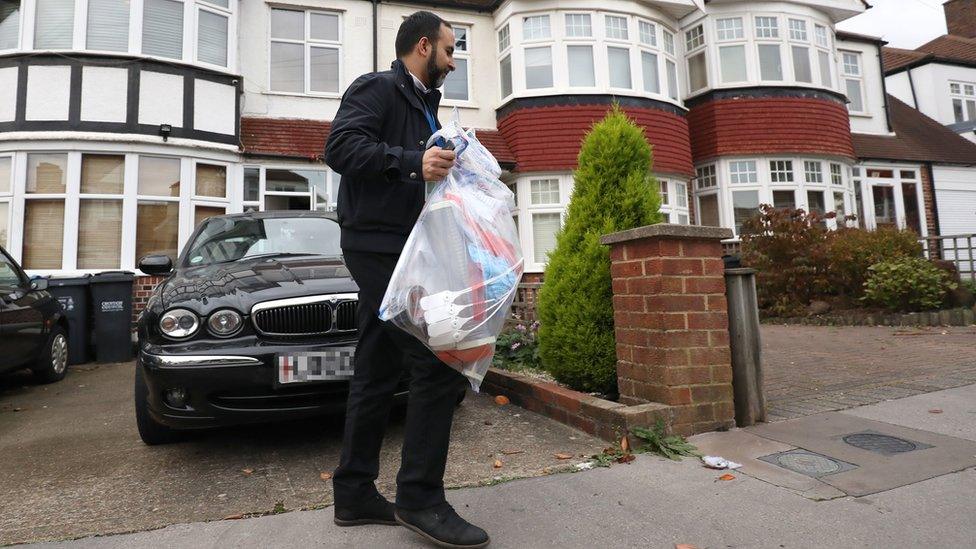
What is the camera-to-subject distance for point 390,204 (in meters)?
2.10

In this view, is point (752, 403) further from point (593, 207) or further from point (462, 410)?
point (462, 410)


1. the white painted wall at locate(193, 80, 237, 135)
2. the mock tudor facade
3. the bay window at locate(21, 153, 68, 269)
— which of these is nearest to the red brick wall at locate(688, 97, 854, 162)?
A: the mock tudor facade

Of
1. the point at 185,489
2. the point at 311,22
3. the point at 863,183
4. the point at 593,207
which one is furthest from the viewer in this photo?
the point at 863,183

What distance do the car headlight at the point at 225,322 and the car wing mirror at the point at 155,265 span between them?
4.58 ft

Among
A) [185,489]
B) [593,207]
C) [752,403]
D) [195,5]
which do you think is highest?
[195,5]

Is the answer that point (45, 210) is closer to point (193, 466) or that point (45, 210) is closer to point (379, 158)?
point (193, 466)

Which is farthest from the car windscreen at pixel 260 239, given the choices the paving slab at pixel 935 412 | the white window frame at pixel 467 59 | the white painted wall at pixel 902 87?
the white painted wall at pixel 902 87

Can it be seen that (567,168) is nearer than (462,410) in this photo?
No

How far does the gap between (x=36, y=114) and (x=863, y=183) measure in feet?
59.6

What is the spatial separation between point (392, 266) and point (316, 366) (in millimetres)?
1070

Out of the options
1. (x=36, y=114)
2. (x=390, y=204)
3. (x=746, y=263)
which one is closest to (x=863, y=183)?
(x=746, y=263)

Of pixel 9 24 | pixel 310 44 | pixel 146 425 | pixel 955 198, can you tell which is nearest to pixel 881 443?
pixel 146 425

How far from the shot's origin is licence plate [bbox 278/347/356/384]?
112 inches

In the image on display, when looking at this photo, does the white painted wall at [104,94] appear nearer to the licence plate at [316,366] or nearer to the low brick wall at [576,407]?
the low brick wall at [576,407]
